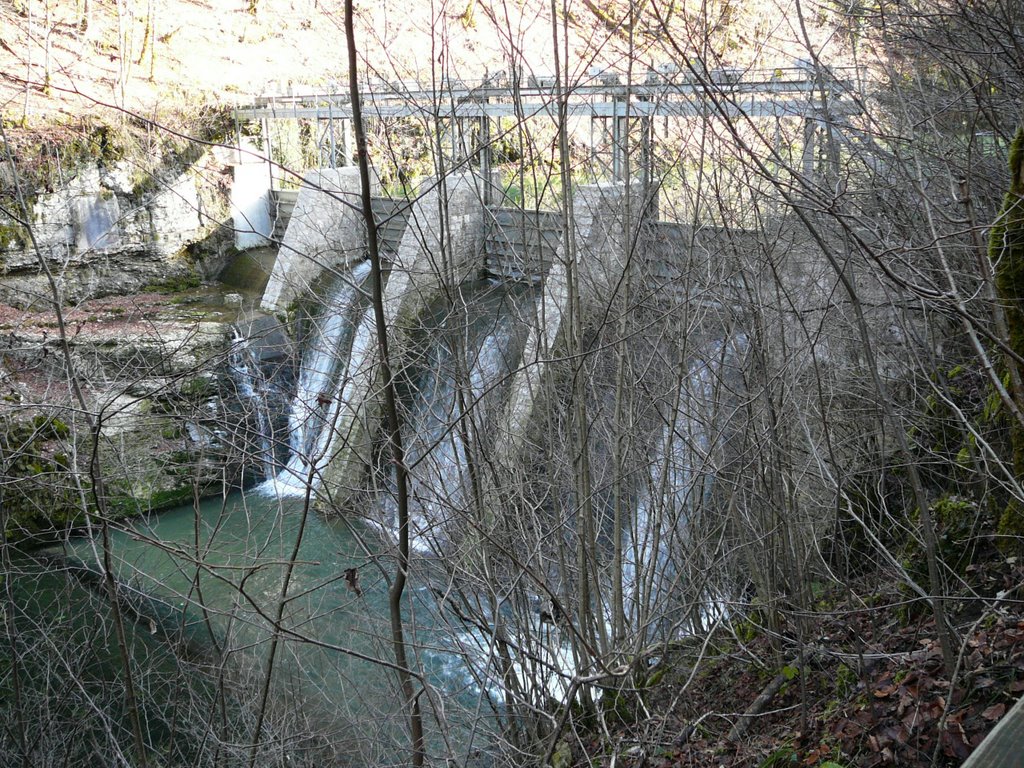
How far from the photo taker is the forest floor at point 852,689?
10.4ft

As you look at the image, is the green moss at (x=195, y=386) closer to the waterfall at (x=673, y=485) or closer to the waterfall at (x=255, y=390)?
the waterfall at (x=255, y=390)

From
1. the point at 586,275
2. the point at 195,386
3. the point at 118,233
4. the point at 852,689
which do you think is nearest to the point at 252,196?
the point at 118,233

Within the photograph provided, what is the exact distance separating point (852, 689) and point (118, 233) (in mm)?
13821

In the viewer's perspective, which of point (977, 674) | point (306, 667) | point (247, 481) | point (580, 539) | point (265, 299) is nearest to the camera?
point (977, 674)

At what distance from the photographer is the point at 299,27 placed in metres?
21.5

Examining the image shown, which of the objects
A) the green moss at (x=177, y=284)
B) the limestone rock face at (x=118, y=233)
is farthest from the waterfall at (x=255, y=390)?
the limestone rock face at (x=118, y=233)

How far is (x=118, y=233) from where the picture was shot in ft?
46.6

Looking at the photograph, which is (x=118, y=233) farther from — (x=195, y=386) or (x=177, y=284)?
(x=195, y=386)

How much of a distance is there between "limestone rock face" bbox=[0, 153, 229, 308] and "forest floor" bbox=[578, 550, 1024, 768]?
1189 cm

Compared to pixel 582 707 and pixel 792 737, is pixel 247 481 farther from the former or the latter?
pixel 792 737

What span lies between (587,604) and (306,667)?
140 inches

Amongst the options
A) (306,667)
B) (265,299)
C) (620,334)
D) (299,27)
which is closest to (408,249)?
(265,299)

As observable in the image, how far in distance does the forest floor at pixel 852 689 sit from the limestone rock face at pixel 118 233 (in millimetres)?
11891

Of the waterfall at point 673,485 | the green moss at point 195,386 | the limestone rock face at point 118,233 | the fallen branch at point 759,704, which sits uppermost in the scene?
the limestone rock face at point 118,233
